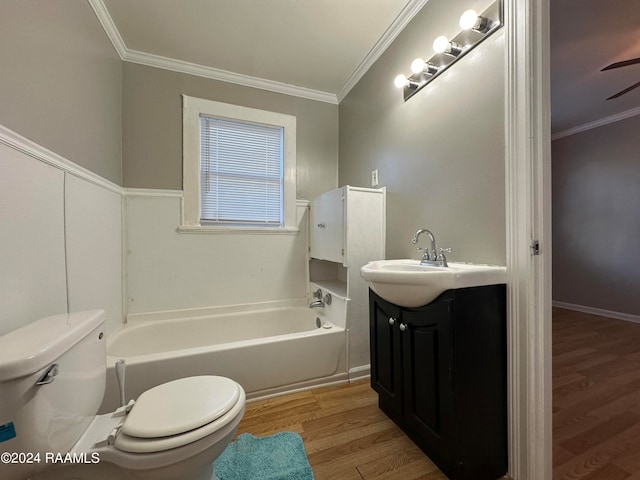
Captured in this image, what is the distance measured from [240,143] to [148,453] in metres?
2.16

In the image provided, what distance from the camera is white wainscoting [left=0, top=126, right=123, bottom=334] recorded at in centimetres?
A: 92

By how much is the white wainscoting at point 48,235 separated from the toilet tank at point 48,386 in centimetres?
22

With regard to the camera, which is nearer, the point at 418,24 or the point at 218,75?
the point at 418,24

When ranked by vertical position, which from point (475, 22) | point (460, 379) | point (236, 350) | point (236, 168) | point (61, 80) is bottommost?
point (236, 350)

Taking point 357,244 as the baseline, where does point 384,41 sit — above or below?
above

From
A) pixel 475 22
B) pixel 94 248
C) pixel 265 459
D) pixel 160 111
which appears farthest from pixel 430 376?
pixel 160 111

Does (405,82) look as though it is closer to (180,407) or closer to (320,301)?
(320,301)

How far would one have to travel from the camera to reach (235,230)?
2264 millimetres

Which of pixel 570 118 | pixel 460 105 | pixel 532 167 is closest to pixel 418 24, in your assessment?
pixel 460 105

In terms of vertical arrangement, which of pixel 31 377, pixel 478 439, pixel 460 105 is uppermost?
pixel 460 105

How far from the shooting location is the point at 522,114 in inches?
39.1

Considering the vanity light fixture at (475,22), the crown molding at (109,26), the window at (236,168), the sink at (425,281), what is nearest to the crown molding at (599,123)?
Answer: the vanity light fixture at (475,22)

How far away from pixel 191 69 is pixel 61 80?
3.79 ft

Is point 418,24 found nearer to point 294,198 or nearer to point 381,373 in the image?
point 294,198
